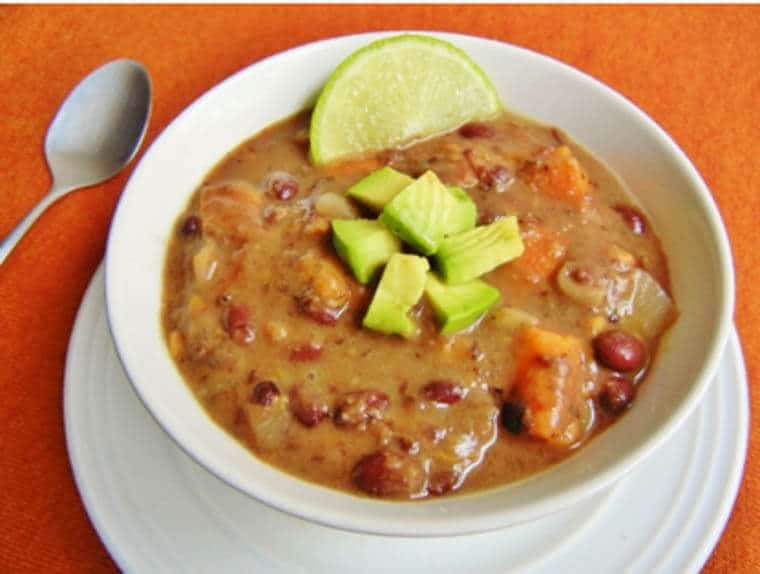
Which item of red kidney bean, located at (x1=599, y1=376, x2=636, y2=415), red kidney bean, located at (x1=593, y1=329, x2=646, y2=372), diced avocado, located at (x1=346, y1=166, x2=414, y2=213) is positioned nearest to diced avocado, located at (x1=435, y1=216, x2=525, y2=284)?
A: diced avocado, located at (x1=346, y1=166, x2=414, y2=213)

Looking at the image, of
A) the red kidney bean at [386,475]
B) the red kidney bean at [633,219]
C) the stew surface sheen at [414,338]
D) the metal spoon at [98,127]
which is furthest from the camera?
the metal spoon at [98,127]

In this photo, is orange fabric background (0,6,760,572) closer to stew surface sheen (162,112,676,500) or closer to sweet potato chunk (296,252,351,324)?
stew surface sheen (162,112,676,500)

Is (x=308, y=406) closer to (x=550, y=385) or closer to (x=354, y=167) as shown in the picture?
(x=550, y=385)

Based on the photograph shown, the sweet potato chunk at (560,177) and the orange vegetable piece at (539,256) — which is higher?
the sweet potato chunk at (560,177)

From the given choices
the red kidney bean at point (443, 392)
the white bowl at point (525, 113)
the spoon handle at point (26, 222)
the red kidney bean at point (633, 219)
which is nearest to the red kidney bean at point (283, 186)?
the white bowl at point (525, 113)

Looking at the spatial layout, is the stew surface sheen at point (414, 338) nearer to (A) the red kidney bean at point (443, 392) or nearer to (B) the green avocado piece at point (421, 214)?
(A) the red kidney bean at point (443, 392)

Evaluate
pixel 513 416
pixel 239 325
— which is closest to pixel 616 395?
pixel 513 416

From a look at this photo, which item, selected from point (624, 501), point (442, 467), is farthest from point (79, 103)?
point (624, 501)
